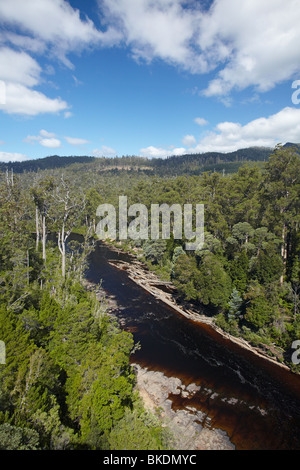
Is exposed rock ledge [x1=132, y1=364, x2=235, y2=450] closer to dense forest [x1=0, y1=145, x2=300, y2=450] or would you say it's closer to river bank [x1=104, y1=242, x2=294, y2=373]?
dense forest [x1=0, y1=145, x2=300, y2=450]

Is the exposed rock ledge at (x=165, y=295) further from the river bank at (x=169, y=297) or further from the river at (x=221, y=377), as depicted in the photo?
the river at (x=221, y=377)

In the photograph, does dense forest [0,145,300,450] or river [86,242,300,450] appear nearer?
dense forest [0,145,300,450]

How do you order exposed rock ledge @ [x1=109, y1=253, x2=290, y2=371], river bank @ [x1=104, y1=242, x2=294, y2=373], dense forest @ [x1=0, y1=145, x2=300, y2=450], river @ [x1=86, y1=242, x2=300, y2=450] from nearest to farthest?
dense forest @ [x1=0, y1=145, x2=300, y2=450]
river @ [x1=86, y1=242, x2=300, y2=450]
river bank @ [x1=104, y1=242, x2=294, y2=373]
exposed rock ledge @ [x1=109, y1=253, x2=290, y2=371]

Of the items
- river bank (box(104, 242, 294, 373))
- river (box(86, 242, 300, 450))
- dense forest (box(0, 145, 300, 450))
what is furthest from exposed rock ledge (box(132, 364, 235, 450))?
river bank (box(104, 242, 294, 373))

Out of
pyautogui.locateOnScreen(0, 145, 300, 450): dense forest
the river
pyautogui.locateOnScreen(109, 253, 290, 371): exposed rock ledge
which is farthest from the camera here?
pyautogui.locateOnScreen(109, 253, 290, 371): exposed rock ledge

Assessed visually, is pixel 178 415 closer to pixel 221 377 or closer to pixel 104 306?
pixel 221 377

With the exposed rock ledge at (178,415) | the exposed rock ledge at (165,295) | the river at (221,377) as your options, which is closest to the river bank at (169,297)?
the exposed rock ledge at (165,295)
